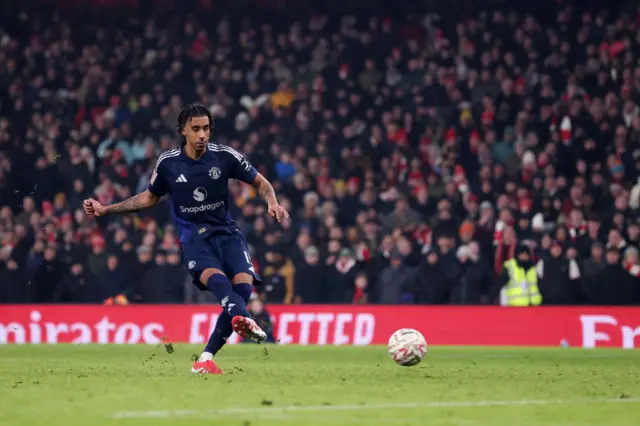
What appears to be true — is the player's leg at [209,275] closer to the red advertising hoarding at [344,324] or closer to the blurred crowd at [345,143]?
the red advertising hoarding at [344,324]

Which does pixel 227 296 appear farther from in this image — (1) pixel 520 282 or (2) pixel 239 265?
(1) pixel 520 282

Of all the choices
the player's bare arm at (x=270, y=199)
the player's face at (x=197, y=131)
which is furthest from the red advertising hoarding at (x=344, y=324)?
the player's face at (x=197, y=131)

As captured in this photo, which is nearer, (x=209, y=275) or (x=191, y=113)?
(x=209, y=275)

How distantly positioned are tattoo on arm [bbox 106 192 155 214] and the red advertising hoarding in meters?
8.26

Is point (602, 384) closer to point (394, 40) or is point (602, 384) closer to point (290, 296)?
point (290, 296)

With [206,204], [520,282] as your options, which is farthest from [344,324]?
[206,204]

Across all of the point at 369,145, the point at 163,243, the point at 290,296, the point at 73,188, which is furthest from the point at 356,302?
the point at 73,188

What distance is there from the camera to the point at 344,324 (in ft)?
62.8

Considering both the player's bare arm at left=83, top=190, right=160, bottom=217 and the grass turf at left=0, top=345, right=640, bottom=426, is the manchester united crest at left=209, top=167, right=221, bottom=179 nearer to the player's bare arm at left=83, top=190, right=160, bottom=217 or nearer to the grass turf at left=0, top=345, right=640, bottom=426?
the player's bare arm at left=83, top=190, right=160, bottom=217

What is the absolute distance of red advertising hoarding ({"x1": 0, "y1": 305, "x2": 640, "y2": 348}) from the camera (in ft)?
60.6

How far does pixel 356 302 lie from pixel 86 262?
4664mm

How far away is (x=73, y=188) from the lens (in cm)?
2327

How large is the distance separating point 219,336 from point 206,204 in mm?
1139

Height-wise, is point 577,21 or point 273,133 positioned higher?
point 577,21
